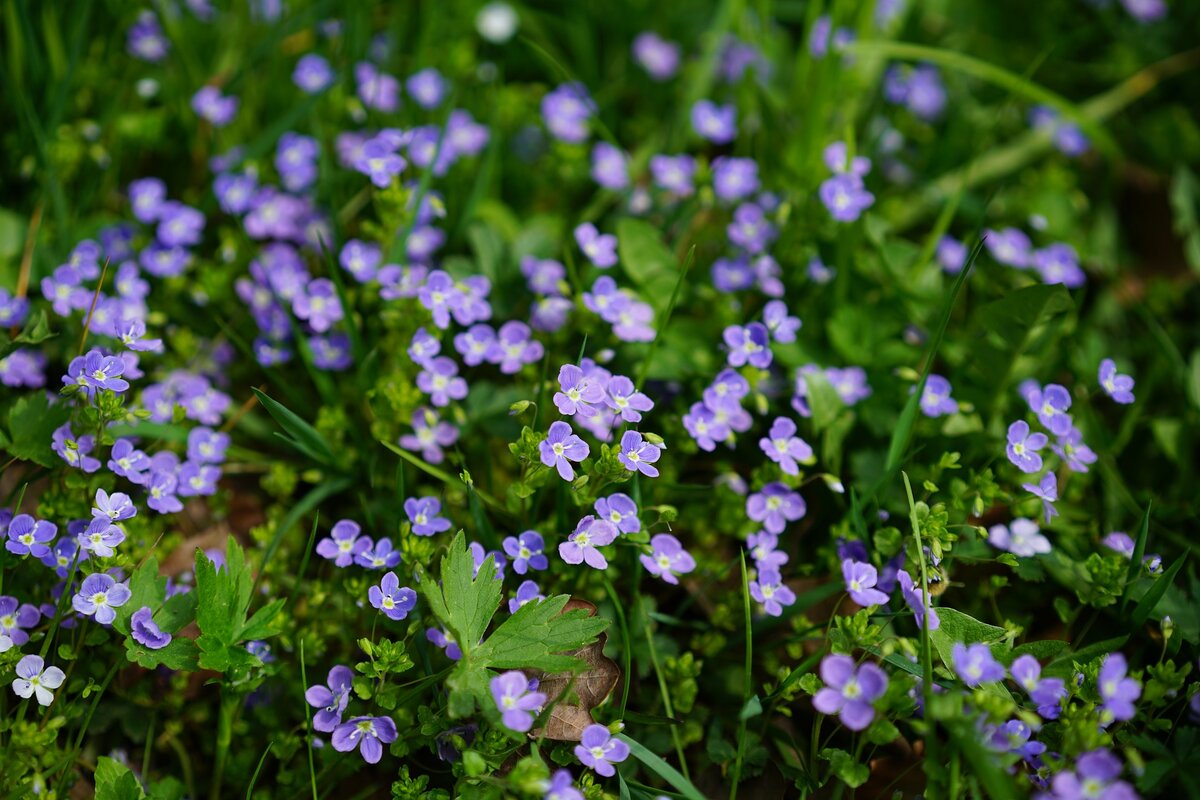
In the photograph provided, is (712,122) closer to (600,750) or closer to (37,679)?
(600,750)

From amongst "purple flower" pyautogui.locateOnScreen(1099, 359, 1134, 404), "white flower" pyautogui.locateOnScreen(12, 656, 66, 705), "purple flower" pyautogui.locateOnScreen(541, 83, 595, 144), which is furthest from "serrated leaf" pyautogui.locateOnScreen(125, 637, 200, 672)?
"purple flower" pyautogui.locateOnScreen(1099, 359, 1134, 404)

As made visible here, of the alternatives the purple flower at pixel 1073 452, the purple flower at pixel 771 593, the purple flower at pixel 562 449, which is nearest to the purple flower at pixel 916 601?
the purple flower at pixel 771 593

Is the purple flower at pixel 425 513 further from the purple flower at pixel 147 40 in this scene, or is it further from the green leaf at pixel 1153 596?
the purple flower at pixel 147 40

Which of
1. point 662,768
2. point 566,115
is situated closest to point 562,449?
point 662,768

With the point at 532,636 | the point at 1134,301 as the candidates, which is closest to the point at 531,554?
the point at 532,636

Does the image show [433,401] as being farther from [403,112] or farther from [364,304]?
[403,112]

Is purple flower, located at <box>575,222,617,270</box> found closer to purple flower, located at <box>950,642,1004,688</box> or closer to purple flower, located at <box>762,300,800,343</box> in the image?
purple flower, located at <box>762,300,800,343</box>
